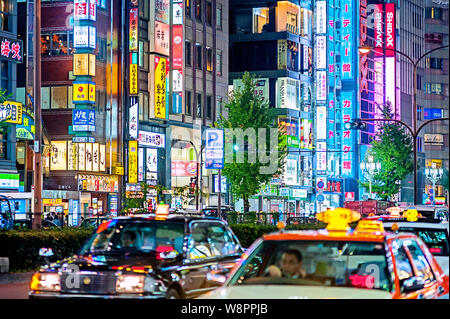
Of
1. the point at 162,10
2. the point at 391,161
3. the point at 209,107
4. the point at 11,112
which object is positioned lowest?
the point at 391,161

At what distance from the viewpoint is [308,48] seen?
8812 cm

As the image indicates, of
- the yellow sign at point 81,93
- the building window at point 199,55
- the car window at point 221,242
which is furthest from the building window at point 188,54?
the car window at point 221,242

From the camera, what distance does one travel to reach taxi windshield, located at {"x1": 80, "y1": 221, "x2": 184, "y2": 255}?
1335 centimetres

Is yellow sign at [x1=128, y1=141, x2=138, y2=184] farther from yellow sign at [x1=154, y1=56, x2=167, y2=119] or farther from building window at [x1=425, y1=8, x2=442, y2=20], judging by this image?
building window at [x1=425, y1=8, x2=442, y2=20]

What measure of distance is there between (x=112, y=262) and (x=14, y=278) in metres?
9.97

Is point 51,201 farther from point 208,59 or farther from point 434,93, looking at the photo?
point 434,93

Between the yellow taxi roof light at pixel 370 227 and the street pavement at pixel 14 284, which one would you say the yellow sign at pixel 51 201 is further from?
the yellow taxi roof light at pixel 370 227

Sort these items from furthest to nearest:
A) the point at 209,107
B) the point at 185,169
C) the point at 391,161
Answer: the point at 391,161 → the point at 209,107 → the point at 185,169

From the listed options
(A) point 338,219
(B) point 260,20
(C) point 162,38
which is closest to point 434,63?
(B) point 260,20

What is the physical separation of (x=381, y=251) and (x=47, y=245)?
15102 mm

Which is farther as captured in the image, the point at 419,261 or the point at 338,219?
the point at 419,261

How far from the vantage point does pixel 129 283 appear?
12133 millimetres

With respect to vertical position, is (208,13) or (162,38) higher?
(208,13)

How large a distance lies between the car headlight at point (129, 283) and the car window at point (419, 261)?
3449mm
